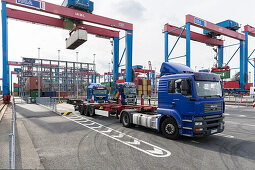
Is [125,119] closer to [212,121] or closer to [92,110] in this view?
[92,110]

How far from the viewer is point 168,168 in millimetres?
4328

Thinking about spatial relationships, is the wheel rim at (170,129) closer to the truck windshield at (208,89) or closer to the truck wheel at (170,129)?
the truck wheel at (170,129)

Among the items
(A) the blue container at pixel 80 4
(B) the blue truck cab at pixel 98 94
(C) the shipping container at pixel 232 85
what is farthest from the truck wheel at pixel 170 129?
(C) the shipping container at pixel 232 85

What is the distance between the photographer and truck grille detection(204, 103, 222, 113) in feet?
20.5

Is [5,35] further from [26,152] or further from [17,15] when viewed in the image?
[26,152]

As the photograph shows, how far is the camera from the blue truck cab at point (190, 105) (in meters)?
6.11

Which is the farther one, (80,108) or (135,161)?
(80,108)

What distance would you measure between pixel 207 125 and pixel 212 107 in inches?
28.1

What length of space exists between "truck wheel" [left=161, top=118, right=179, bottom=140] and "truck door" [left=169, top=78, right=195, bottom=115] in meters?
0.61

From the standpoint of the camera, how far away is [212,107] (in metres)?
6.42

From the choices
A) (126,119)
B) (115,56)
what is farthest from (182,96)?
(115,56)

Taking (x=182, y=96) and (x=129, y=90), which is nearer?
(x=182, y=96)

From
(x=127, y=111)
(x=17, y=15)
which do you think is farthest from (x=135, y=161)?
(x=17, y=15)

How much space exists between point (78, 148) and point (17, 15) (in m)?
21.3
